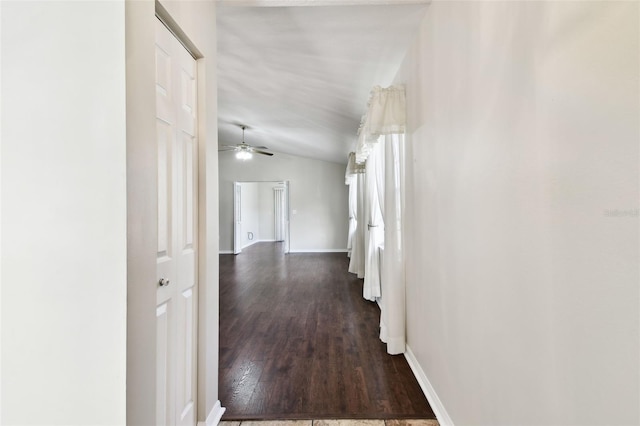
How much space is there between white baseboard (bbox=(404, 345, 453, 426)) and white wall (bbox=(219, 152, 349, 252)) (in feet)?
19.6

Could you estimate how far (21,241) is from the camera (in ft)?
1.71

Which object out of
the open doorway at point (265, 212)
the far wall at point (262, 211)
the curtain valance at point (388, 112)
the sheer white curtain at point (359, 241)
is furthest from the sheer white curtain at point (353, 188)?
the far wall at point (262, 211)

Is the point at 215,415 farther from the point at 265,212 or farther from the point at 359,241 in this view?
the point at 265,212

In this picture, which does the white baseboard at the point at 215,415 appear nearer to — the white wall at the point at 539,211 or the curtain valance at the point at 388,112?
the white wall at the point at 539,211

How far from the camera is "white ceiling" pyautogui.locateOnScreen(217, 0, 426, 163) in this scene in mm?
1803

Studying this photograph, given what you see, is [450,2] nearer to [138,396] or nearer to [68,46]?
[68,46]

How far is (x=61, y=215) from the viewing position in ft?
1.84

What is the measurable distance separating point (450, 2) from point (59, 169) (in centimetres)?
173

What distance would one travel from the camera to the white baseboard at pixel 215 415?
1.52 m

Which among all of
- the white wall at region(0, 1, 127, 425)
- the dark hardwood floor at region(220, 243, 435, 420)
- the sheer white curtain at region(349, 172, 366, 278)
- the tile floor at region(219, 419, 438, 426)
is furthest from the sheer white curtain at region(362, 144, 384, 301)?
the white wall at region(0, 1, 127, 425)

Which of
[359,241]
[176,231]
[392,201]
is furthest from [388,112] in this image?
[359,241]

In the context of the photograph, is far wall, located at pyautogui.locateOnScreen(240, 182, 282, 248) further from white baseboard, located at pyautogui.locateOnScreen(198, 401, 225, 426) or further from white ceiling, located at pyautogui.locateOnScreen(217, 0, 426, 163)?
white baseboard, located at pyautogui.locateOnScreen(198, 401, 225, 426)

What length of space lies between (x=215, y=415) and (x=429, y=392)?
4.22 ft

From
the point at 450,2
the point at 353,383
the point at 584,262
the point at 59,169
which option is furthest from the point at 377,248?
the point at 59,169
